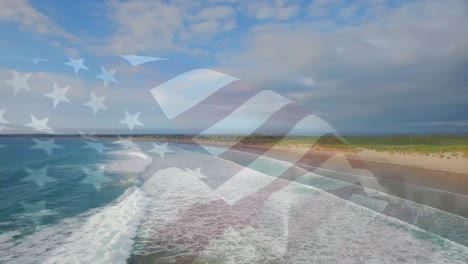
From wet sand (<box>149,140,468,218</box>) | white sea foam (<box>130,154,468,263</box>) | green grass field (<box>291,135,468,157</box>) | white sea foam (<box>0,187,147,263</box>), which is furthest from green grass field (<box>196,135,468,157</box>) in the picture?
white sea foam (<box>0,187,147,263</box>)

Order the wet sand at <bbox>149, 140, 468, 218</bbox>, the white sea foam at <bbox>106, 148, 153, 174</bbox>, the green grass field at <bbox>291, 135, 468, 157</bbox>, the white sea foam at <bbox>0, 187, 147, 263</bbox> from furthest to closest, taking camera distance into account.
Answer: the green grass field at <bbox>291, 135, 468, 157</bbox>
the white sea foam at <bbox>106, 148, 153, 174</bbox>
the wet sand at <bbox>149, 140, 468, 218</bbox>
the white sea foam at <bbox>0, 187, 147, 263</bbox>

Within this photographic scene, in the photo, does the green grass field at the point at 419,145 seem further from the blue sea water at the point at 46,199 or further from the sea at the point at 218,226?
the blue sea water at the point at 46,199

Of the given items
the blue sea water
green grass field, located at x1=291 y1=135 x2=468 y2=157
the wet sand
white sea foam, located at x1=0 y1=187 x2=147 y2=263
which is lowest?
the blue sea water

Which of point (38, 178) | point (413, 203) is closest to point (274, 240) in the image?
point (413, 203)

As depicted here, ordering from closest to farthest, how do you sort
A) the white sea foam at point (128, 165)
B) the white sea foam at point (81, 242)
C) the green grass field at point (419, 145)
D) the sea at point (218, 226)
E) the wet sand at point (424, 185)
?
1. the white sea foam at point (81, 242)
2. the sea at point (218, 226)
3. the wet sand at point (424, 185)
4. the white sea foam at point (128, 165)
5. the green grass field at point (419, 145)

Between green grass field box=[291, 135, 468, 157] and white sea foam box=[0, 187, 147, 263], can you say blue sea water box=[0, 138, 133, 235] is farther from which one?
green grass field box=[291, 135, 468, 157]

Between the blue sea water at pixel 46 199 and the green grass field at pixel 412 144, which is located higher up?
the green grass field at pixel 412 144

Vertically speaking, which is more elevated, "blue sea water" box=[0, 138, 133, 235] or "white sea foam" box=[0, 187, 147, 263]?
"white sea foam" box=[0, 187, 147, 263]

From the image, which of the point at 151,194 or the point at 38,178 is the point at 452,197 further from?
the point at 38,178

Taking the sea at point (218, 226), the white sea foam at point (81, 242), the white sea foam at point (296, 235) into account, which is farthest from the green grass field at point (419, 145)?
the white sea foam at point (81, 242)
